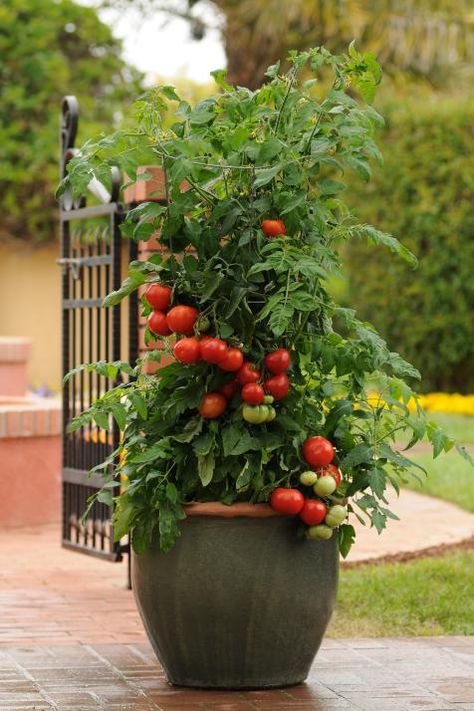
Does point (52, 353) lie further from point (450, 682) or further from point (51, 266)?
point (450, 682)

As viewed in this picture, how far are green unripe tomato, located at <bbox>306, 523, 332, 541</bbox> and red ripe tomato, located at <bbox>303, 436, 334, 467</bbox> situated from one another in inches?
7.9

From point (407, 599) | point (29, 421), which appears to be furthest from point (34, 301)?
point (407, 599)

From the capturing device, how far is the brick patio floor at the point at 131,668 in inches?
169

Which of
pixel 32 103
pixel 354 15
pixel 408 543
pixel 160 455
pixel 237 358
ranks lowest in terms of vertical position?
pixel 408 543

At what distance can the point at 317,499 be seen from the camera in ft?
14.5

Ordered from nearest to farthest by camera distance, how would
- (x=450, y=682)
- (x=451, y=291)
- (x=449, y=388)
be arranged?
(x=450, y=682), (x=451, y=291), (x=449, y=388)

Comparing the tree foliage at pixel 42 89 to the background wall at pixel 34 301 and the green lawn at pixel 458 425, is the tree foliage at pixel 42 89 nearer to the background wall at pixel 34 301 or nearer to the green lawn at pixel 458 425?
the background wall at pixel 34 301

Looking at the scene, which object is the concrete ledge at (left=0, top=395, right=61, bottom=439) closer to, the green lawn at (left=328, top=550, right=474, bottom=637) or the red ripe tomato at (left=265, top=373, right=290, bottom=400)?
the green lawn at (left=328, top=550, right=474, bottom=637)

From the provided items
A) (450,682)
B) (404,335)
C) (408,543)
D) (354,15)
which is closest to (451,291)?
A: (404,335)

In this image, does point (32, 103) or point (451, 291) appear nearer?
point (451, 291)

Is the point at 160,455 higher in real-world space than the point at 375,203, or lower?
lower

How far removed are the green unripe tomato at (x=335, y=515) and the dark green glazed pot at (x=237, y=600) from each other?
138 mm

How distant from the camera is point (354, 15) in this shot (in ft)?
55.4

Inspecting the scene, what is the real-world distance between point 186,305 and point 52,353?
12.9 meters
